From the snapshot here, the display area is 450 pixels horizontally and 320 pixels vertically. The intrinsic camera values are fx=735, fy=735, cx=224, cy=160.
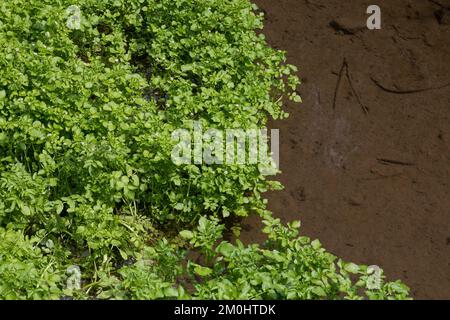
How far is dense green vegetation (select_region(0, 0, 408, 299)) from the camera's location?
3902mm

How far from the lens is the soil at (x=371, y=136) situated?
4.99m

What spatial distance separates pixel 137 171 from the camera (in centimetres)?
480

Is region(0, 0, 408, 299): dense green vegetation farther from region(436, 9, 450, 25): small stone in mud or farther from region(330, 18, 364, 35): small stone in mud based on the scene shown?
region(436, 9, 450, 25): small stone in mud

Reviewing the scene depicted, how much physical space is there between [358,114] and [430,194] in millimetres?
931

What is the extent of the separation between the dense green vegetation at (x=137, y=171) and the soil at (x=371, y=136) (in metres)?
0.29

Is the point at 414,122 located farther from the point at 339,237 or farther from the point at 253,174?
the point at 253,174

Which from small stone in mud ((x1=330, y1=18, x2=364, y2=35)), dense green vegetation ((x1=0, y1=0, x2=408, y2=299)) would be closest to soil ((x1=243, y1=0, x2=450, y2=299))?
small stone in mud ((x1=330, y1=18, x2=364, y2=35))

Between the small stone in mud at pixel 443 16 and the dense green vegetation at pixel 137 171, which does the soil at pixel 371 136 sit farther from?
the dense green vegetation at pixel 137 171

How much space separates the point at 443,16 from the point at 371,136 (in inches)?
62.3

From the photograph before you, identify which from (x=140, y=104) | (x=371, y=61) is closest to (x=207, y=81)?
(x=140, y=104)

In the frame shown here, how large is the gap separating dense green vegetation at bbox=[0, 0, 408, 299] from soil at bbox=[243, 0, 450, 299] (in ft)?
0.95
